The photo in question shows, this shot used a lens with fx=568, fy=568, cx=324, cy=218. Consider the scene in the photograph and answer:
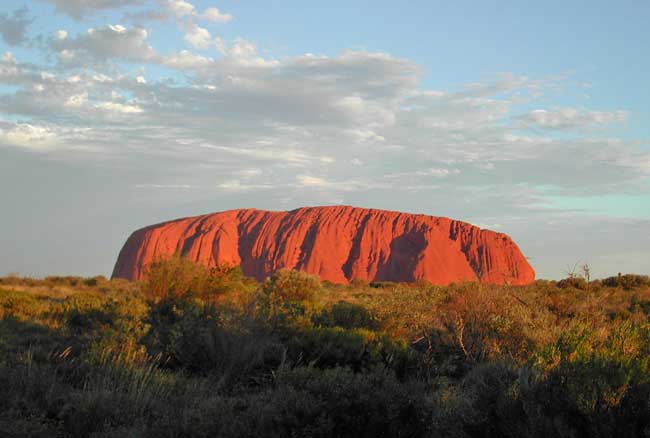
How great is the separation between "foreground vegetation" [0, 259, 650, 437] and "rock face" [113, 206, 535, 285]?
4641 centimetres

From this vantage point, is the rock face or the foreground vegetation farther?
the rock face

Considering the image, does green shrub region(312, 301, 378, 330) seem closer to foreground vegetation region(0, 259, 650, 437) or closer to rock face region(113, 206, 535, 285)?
foreground vegetation region(0, 259, 650, 437)

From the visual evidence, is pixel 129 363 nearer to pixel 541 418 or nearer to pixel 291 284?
pixel 541 418

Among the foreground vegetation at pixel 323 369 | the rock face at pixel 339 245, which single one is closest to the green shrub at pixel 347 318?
the foreground vegetation at pixel 323 369

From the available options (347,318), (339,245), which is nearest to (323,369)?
(347,318)

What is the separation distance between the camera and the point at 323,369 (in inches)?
344

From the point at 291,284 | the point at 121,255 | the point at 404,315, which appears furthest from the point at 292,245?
the point at 404,315

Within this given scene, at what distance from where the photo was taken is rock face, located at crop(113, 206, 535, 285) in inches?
2387

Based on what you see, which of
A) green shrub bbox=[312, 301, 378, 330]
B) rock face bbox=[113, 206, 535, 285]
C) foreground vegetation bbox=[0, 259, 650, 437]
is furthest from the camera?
rock face bbox=[113, 206, 535, 285]

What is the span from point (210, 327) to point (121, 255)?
65939 mm

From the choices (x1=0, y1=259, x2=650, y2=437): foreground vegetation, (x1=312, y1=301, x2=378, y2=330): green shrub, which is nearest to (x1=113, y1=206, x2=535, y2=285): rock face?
(x1=312, y1=301, x2=378, y2=330): green shrub

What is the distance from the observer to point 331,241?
6384cm

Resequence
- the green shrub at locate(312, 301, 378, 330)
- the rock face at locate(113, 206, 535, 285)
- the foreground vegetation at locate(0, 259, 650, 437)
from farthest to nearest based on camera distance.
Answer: the rock face at locate(113, 206, 535, 285)
the green shrub at locate(312, 301, 378, 330)
the foreground vegetation at locate(0, 259, 650, 437)

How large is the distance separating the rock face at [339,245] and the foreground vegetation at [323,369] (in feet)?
152
